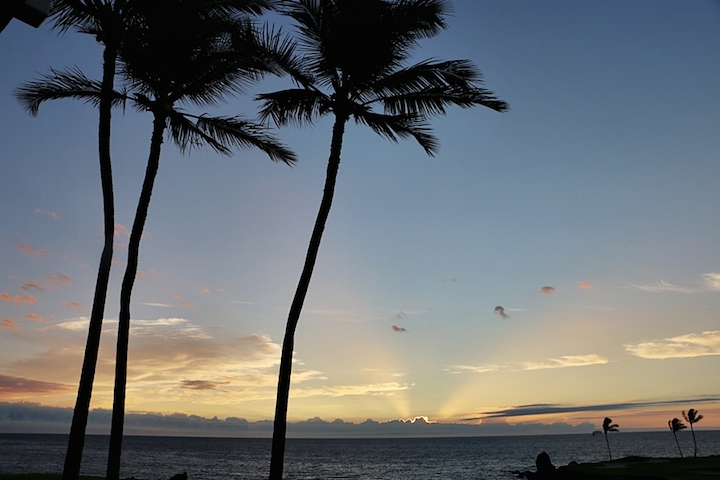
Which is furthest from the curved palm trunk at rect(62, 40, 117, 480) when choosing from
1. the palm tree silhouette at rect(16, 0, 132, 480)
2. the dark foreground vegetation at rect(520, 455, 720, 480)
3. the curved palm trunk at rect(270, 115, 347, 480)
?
the dark foreground vegetation at rect(520, 455, 720, 480)

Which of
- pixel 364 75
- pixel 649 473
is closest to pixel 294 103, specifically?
pixel 364 75

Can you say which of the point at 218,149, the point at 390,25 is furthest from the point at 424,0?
the point at 218,149

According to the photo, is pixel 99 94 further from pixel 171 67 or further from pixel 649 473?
pixel 649 473

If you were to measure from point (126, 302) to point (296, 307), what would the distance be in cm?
449

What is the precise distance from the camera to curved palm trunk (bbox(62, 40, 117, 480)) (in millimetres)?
12773

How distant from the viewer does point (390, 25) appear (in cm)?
1498

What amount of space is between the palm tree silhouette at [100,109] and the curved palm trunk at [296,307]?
168 inches

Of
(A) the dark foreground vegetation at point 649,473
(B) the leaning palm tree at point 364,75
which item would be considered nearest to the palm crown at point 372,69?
(B) the leaning palm tree at point 364,75

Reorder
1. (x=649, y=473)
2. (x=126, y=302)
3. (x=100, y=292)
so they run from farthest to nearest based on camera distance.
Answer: (x=649, y=473) < (x=126, y=302) < (x=100, y=292)

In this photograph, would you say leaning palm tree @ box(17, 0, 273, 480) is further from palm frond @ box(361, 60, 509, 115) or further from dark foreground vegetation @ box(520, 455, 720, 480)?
dark foreground vegetation @ box(520, 455, 720, 480)

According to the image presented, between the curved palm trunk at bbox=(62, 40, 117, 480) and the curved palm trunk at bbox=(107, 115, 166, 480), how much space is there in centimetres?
94

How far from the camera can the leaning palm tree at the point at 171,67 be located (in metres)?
14.0

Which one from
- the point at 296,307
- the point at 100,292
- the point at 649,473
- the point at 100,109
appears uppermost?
the point at 100,109

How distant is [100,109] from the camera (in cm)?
1440
